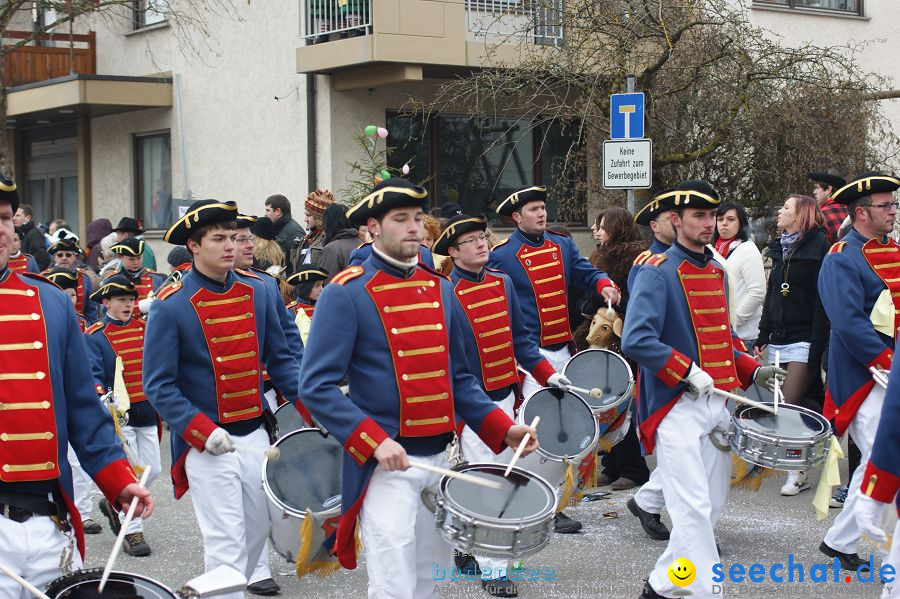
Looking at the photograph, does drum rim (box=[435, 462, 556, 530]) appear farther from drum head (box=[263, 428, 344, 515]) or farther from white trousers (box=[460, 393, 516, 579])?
white trousers (box=[460, 393, 516, 579])

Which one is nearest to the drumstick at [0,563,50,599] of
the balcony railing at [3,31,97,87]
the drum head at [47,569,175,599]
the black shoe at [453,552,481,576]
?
the drum head at [47,569,175,599]

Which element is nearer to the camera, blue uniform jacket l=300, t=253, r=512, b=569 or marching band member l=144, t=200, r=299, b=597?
blue uniform jacket l=300, t=253, r=512, b=569

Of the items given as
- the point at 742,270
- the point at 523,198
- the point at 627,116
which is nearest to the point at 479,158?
the point at 627,116

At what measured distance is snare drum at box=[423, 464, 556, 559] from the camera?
4359mm

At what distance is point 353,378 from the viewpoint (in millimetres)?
5000

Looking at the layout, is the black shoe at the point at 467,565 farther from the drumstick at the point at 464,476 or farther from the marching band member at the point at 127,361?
the drumstick at the point at 464,476

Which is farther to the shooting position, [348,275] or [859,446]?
[859,446]

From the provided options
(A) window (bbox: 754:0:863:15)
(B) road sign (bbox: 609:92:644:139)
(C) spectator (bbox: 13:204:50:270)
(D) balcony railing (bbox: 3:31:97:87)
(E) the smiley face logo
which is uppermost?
(A) window (bbox: 754:0:863:15)

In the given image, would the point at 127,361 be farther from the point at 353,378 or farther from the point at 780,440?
the point at 780,440

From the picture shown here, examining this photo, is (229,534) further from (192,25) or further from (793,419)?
(192,25)

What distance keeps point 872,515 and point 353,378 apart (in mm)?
2033

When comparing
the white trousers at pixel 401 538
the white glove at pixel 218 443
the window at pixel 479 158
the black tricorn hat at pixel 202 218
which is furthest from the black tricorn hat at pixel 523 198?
A: the window at pixel 479 158

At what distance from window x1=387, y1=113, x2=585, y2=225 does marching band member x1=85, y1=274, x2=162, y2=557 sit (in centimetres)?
920

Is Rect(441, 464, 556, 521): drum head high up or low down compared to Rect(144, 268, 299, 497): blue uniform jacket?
down
